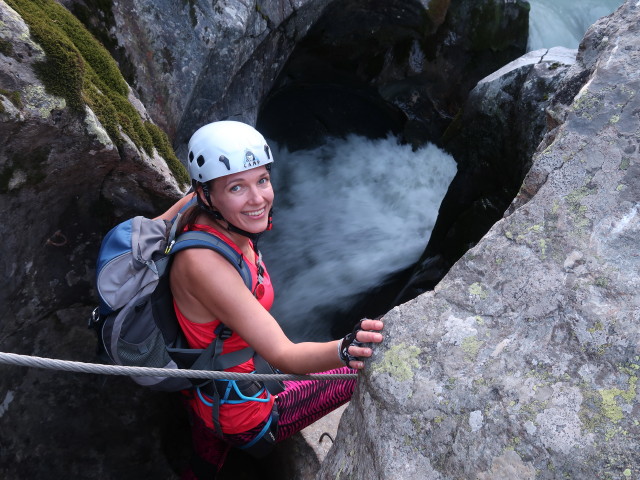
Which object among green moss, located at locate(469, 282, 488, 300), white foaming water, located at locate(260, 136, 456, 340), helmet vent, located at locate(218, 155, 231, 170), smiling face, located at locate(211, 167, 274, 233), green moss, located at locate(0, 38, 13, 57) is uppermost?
green moss, located at locate(0, 38, 13, 57)

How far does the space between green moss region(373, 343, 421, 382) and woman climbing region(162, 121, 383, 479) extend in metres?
0.09

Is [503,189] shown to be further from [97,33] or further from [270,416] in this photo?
[97,33]

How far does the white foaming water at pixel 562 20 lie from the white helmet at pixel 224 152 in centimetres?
1054

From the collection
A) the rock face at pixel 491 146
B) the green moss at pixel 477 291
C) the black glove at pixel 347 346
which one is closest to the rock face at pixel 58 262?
the black glove at pixel 347 346

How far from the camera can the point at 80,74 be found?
3.59m

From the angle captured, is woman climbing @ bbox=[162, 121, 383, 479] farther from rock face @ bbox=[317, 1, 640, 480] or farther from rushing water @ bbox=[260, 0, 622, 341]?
rushing water @ bbox=[260, 0, 622, 341]

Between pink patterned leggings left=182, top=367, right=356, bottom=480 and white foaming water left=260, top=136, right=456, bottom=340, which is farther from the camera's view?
white foaming water left=260, top=136, right=456, bottom=340

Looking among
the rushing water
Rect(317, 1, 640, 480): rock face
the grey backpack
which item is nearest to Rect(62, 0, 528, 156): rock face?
the rushing water

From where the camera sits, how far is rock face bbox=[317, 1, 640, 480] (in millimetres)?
1932

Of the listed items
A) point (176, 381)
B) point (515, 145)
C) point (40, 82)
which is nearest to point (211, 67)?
point (40, 82)

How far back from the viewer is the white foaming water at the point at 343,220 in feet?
27.5

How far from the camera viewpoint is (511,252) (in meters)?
2.39

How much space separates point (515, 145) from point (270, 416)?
180 inches

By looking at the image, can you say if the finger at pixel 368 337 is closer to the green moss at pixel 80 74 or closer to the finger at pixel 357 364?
the finger at pixel 357 364
